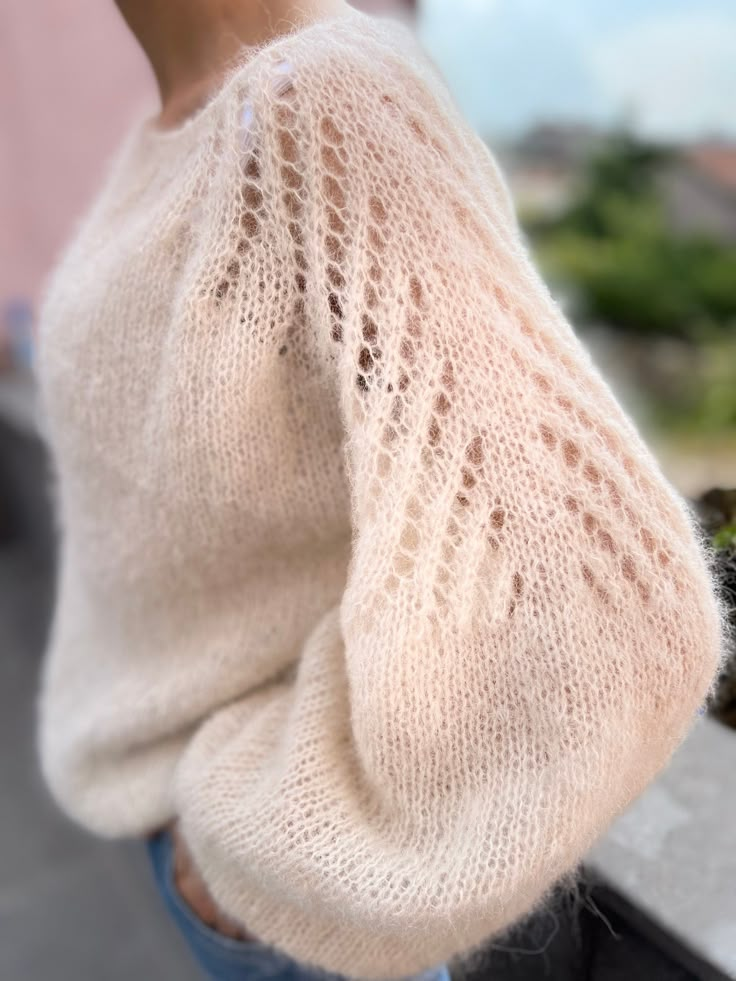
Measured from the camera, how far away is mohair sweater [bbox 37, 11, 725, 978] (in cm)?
36

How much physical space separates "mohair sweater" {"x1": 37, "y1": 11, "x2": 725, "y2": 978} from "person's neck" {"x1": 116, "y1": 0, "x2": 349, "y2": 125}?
0.14 ft

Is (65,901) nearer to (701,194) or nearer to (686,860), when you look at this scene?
(686,860)

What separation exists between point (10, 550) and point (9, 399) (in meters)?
0.43

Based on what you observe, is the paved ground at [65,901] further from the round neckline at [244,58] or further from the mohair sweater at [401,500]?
the round neckline at [244,58]

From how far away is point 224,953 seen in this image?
571 millimetres

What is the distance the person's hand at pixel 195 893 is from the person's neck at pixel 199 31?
0.50m

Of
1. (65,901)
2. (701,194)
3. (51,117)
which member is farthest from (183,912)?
(51,117)

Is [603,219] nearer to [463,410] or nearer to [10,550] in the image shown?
[463,410]

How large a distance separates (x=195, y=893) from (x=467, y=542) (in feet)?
1.23

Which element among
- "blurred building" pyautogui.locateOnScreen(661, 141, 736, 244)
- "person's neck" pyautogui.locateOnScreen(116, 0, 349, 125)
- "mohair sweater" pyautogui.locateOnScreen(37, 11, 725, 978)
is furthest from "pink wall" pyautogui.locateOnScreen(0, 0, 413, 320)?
→ "mohair sweater" pyautogui.locateOnScreen(37, 11, 725, 978)

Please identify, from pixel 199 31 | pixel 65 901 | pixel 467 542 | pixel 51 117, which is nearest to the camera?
pixel 467 542

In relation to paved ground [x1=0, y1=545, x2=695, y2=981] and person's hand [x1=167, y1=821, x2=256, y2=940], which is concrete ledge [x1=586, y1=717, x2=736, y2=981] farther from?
paved ground [x1=0, y1=545, x2=695, y2=981]

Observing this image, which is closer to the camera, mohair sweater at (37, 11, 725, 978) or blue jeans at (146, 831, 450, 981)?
mohair sweater at (37, 11, 725, 978)

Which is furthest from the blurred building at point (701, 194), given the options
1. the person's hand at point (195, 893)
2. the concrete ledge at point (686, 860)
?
the person's hand at point (195, 893)
